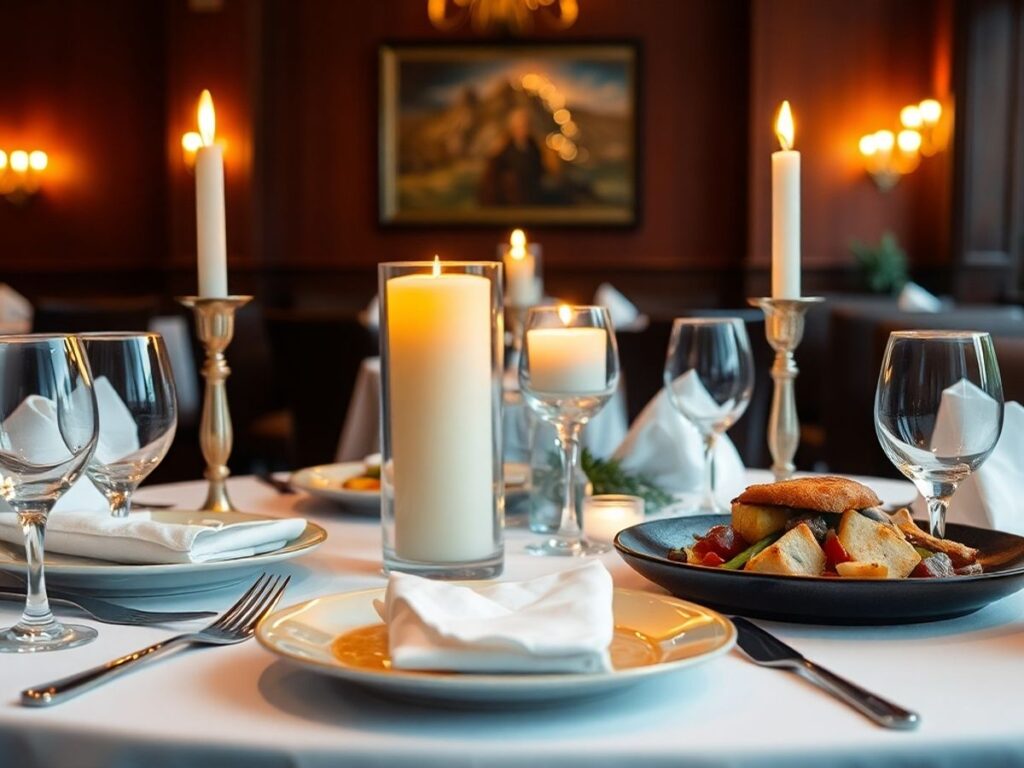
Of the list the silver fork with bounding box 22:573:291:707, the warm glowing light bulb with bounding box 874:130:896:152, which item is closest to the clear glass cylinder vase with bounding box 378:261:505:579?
the silver fork with bounding box 22:573:291:707

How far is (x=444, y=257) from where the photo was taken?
8383mm

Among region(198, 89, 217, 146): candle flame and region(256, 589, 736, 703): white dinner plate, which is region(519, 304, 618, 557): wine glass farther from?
region(198, 89, 217, 146): candle flame

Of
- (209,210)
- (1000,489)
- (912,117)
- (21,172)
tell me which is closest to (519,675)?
(1000,489)

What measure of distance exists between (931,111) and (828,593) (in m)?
7.32

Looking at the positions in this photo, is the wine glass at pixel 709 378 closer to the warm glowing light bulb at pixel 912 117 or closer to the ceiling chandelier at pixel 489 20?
the ceiling chandelier at pixel 489 20

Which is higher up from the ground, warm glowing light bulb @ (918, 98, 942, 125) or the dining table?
warm glowing light bulb @ (918, 98, 942, 125)

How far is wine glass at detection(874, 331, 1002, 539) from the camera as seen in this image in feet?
3.29

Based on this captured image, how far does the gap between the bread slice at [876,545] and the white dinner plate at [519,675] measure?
0.15m

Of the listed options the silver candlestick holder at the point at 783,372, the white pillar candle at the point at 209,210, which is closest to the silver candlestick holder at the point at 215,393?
the white pillar candle at the point at 209,210

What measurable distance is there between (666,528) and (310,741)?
497 millimetres

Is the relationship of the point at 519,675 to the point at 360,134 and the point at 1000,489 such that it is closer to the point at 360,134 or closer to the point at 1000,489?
the point at 1000,489

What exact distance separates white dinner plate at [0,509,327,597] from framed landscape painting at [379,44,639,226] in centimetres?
710

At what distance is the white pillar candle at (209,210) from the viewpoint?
147 centimetres

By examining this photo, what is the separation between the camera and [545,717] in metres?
0.72
